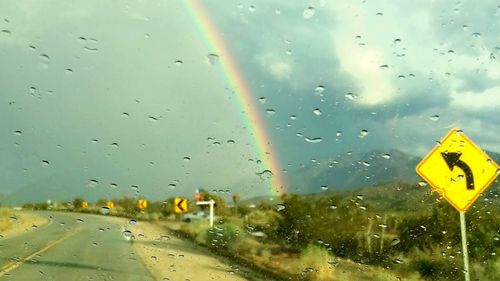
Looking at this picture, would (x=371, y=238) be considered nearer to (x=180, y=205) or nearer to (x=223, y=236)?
(x=223, y=236)

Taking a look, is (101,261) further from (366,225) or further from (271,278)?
(366,225)

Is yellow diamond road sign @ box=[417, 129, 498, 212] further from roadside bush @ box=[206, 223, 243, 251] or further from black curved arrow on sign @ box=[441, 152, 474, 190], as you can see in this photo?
roadside bush @ box=[206, 223, 243, 251]

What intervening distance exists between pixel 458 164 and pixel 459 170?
4.9 inches

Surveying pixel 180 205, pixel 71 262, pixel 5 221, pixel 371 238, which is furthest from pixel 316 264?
pixel 5 221

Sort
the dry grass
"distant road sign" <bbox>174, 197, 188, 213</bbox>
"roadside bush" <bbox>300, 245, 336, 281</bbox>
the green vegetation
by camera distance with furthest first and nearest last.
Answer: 1. the dry grass
2. "distant road sign" <bbox>174, 197, 188, 213</bbox>
3. the green vegetation
4. "roadside bush" <bbox>300, 245, 336, 281</bbox>

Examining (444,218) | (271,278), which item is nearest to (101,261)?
(271,278)

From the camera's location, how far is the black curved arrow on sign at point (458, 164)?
9219 mm

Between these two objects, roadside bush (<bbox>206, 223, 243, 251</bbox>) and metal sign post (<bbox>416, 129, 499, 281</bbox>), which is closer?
metal sign post (<bbox>416, 129, 499, 281</bbox>)

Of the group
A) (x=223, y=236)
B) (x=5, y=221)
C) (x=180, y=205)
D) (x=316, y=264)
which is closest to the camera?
(x=316, y=264)

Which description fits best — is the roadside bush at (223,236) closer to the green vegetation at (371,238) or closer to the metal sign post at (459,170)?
the green vegetation at (371,238)

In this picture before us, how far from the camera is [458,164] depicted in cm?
928

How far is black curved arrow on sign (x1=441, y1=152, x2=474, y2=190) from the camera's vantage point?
9.22 metres

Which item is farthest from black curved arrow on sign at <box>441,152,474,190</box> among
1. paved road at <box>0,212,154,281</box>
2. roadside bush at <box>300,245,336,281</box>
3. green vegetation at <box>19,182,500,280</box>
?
paved road at <box>0,212,154,281</box>

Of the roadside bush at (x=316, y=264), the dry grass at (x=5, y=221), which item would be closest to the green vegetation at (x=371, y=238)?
the roadside bush at (x=316, y=264)
